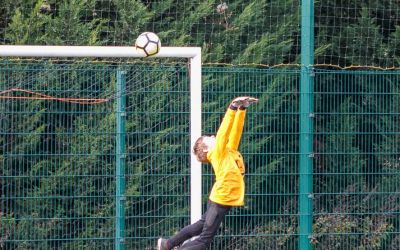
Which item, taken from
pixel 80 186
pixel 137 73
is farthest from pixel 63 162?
pixel 137 73

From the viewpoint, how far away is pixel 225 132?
828 centimetres

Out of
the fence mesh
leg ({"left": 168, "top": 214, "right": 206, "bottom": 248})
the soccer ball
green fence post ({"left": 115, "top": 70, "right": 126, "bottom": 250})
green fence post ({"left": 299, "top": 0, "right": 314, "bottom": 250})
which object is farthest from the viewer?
the fence mesh

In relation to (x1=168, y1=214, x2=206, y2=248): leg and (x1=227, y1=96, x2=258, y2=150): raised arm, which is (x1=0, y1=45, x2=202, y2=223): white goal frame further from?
(x1=227, y1=96, x2=258, y2=150): raised arm

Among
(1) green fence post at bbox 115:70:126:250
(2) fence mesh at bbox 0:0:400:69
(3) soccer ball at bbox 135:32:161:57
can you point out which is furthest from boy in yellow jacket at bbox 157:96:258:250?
(2) fence mesh at bbox 0:0:400:69

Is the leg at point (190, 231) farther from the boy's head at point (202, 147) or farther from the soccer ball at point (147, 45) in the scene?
the soccer ball at point (147, 45)

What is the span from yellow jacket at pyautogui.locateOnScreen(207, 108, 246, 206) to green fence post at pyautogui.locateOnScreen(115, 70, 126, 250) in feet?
3.86

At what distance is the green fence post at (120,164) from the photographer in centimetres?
923

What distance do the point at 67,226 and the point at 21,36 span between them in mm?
2064

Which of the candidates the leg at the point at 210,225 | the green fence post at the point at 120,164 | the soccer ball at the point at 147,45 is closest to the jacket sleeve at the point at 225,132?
the leg at the point at 210,225

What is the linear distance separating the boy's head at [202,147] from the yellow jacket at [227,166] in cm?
4

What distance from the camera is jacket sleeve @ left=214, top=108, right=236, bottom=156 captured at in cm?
828

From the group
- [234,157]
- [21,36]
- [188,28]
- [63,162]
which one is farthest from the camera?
[188,28]

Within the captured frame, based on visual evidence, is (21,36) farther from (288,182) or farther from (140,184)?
(288,182)

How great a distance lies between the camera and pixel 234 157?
333 inches
